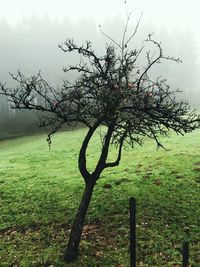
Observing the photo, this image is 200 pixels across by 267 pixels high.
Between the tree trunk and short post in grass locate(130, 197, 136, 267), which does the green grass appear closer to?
the tree trunk

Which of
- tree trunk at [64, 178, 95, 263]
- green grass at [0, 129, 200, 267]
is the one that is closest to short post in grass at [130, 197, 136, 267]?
green grass at [0, 129, 200, 267]

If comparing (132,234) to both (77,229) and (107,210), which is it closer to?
(77,229)

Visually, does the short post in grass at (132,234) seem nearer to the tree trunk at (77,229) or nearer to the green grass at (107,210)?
the green grass at (107,210)

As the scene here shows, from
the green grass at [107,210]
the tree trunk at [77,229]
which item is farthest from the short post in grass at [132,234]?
the tree trunk at [77,229]

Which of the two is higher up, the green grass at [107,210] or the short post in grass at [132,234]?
the short post in grass at [132,234]

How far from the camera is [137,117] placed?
16.2 meters

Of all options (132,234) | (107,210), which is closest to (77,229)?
(132,234)

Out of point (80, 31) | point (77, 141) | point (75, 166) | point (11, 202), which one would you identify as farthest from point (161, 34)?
point (11, 202)

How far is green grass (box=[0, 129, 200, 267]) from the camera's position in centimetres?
1783

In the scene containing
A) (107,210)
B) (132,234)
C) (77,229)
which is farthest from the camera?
(107,210)

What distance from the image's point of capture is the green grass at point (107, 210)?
702 inches

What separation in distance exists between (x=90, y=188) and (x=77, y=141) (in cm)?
3727

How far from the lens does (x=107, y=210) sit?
75.3 ft

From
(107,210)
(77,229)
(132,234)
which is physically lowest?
(107,210)
